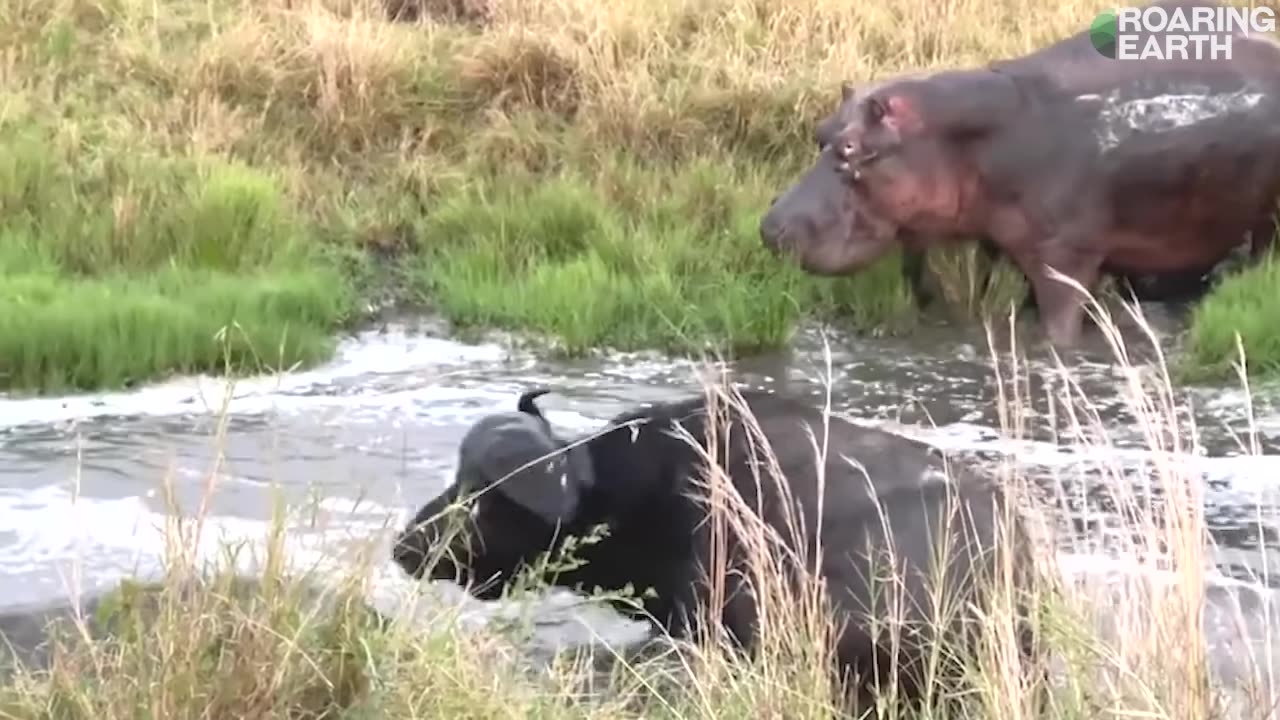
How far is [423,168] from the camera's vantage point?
7.57 meters

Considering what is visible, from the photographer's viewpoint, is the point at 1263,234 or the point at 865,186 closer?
the point at 865,186

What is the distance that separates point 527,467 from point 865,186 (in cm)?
268

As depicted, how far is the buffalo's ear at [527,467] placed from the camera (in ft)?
13.6

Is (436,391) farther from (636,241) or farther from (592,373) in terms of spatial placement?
(636,241)

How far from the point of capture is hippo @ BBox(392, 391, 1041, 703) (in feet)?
11.0

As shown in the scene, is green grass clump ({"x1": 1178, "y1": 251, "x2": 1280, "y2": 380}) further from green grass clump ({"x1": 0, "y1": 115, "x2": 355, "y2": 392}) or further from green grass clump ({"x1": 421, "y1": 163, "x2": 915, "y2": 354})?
green grass clump ({"x1": 0, "y1": 115, "x2": 355, "y2": 392})

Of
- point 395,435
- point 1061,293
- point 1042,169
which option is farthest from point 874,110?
point 395,435

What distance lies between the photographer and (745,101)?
25.6ft

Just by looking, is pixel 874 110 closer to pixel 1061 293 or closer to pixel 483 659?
pixel 1061 293

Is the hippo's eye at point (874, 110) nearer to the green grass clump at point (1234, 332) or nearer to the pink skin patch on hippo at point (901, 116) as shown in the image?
the pink skin patch on hippo at point (901, 116)

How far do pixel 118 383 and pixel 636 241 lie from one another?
6.76 ft

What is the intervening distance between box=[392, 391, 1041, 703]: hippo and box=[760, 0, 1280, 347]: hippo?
230 centimetres

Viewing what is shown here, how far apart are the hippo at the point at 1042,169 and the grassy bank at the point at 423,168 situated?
342mm

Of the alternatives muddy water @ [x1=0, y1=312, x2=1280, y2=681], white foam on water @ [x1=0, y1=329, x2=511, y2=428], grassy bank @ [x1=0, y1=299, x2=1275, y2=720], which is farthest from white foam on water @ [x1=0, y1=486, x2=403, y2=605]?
grassy bank @ [x1=0, y1=299, x2=1275, y2=720]
